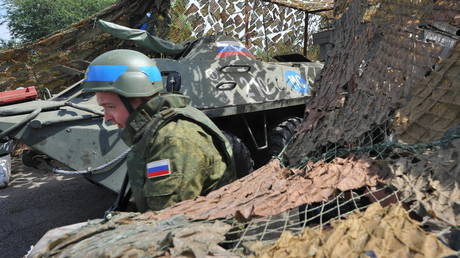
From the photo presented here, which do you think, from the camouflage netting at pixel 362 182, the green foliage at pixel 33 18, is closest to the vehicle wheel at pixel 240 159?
the camouflage netting at pixel 362 182

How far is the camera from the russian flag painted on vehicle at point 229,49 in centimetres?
468

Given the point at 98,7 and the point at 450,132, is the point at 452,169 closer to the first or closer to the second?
the point at 450,132

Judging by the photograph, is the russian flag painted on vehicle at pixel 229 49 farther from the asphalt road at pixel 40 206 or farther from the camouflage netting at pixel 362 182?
the camouflage netting at pixel 362 182

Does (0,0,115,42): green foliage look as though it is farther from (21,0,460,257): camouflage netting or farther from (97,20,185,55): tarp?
(21,0,460,257): camouflage netting

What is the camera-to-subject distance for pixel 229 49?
471 cm

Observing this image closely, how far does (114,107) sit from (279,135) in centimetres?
295

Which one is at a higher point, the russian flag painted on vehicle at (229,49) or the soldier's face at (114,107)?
the russian flag painted on vehicle at (229,49)

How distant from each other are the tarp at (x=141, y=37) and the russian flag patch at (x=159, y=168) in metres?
3.33

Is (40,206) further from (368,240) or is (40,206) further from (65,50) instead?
(368,240)

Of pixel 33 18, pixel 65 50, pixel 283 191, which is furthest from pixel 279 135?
pixel 33 18

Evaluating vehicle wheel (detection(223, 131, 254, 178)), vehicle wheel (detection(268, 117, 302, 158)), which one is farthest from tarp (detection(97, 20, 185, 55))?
vehicle wheel (detection(223, 131, 254, 178))

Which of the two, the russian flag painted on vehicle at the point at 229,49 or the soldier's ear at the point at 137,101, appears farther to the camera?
the russian flag painted on vehicle at the point at 229,49

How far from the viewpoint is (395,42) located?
204cm

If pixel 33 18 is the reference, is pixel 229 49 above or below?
below
